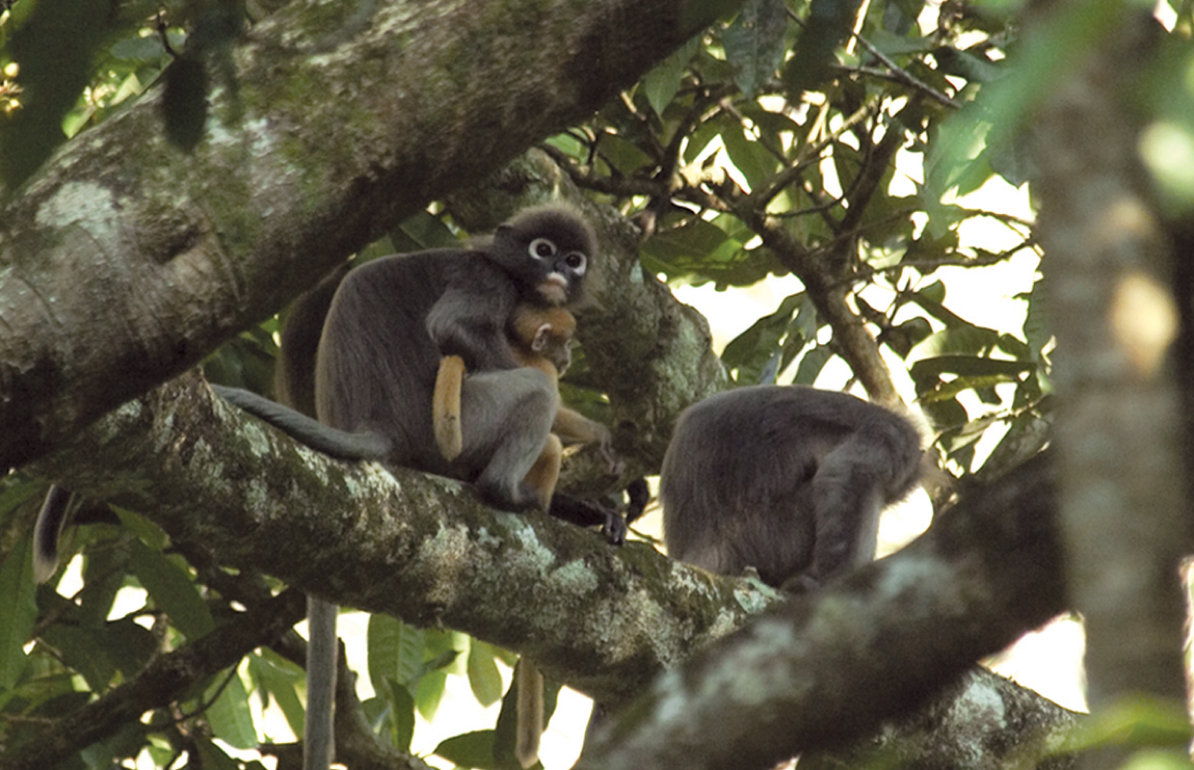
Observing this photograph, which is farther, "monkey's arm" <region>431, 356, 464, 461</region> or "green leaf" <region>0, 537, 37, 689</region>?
"monkey's arm" <region>431, 356, 464, 461</region>

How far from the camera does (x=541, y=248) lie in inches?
178

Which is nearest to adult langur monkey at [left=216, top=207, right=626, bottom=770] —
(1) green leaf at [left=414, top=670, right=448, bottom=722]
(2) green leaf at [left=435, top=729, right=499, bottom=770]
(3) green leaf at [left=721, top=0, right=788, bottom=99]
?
(2) green leaf at [left=435, top=729, right=499, bottom=770]

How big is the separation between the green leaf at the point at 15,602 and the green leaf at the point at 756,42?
2.09 metres

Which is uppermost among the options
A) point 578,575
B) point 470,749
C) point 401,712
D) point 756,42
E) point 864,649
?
point 864,649

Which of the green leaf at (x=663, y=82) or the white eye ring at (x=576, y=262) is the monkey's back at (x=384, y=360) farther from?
the green leaf at (x=663, y=82)

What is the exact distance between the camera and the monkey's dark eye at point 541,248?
4.51 meters

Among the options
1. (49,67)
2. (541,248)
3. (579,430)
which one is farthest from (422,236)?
(49,67)

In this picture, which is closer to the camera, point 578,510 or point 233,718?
point 578,510

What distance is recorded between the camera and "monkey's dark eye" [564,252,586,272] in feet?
14.9

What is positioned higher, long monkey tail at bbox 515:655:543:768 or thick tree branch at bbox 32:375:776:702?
thick tree branch at bbox 32:375:776:702

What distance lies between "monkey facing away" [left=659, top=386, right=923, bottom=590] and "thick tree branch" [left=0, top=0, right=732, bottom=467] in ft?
8.84

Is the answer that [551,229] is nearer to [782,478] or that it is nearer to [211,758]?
[782,478]

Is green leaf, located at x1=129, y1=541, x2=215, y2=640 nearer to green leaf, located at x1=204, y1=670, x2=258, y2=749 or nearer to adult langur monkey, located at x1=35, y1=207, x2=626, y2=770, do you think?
adult langur monkey, located at x1=35, y1=207, x2=626, y2=770

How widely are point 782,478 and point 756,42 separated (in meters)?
2.40
